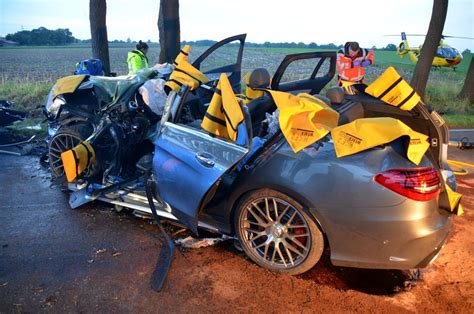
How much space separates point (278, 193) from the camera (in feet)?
10.4

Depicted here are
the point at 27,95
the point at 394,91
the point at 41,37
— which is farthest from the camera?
the point at 41,37

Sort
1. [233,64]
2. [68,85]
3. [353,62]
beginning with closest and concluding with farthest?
[68,85]
[233,64]
[353,62]

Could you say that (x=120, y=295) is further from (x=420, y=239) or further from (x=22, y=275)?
(x=420, y=239)

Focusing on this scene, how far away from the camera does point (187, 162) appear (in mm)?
3545

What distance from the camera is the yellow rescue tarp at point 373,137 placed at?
2758 mm

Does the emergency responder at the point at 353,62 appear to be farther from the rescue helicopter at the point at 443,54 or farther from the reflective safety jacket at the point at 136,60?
the rescue helicopter at the point at 443,54

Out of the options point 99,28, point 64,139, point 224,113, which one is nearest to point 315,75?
point 224,113

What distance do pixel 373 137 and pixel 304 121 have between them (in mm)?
496

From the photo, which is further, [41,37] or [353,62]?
[41,37]

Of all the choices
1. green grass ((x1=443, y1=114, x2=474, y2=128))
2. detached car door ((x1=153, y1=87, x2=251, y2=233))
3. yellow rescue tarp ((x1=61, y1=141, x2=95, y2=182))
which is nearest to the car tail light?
detached car door ((x1=153, y1=87, x2=251, y2=233))

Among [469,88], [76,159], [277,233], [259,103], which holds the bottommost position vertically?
[277,233]

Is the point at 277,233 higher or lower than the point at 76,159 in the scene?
lower

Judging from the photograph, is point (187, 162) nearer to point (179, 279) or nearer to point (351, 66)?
point (179, 279)

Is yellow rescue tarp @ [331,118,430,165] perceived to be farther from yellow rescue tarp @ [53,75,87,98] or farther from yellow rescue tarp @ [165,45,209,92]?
yellow rescue tarp @ [53,75,87,98]
